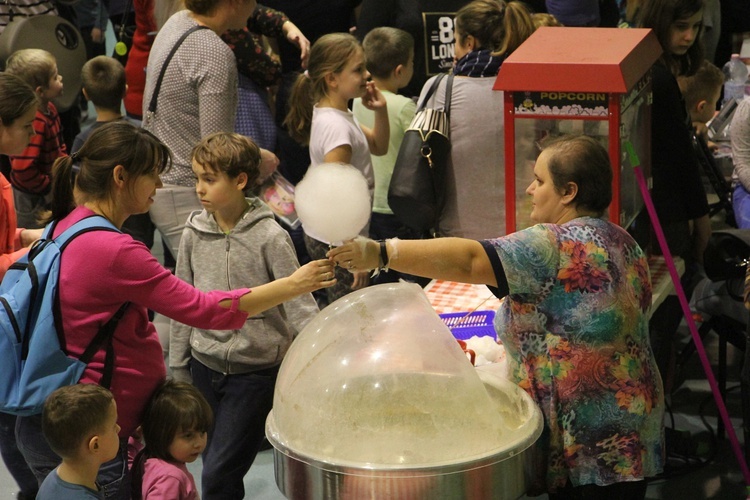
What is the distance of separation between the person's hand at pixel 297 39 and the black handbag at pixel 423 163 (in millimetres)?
1269

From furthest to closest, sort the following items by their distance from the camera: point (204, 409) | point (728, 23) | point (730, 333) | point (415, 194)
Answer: point (728, 23) < point (730, 333) < point (415, 194) < point (204, 409)

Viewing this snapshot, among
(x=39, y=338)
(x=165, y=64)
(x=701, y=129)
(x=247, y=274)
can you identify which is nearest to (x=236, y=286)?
(x=247, y=274)

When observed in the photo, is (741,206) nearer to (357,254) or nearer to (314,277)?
(314,277)

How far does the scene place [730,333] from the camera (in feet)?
14.6

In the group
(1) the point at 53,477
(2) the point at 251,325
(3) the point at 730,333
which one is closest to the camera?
(1) the point at 53,477

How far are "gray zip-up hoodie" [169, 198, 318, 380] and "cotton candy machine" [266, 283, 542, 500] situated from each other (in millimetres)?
713

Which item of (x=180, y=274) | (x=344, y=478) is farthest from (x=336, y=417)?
(x=180, y=274)

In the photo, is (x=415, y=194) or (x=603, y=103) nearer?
(x=603, y=103)

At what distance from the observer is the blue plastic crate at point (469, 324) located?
11.6 ft

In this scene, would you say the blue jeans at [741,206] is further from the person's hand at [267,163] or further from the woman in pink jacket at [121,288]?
the woman in pink jacket at [121,288]

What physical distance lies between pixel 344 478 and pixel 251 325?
116 cm

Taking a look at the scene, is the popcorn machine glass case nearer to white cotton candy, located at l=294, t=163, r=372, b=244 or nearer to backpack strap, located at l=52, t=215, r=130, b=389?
white cotton candy, located at l=294, t=163, r=372, b=244

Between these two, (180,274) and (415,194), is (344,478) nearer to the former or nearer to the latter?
(180,274)

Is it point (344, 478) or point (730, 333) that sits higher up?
point (344, 478)
